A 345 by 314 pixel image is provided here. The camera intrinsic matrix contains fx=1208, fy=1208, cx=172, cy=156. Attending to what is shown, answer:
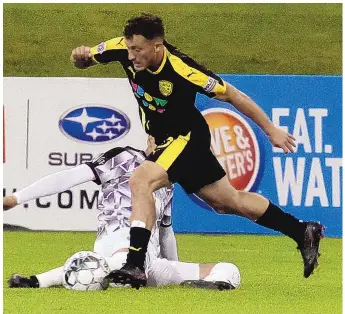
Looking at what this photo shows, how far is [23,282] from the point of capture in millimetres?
6523

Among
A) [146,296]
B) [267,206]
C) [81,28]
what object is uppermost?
[81,28]

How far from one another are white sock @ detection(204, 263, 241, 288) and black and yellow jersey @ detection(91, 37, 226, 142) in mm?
782

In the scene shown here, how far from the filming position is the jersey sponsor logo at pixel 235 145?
29.7ft

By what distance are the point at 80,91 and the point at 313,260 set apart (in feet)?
10.0

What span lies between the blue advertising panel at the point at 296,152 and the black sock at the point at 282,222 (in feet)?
7.20

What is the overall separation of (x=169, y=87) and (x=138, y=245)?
0.92m

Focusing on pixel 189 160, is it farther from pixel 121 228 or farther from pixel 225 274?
pixel 225 274

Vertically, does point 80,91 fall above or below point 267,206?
above

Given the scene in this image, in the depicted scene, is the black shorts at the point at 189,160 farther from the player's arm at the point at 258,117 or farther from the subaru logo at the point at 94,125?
the subaru logo at the point at 94,125

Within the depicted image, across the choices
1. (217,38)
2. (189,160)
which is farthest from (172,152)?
(217,38)

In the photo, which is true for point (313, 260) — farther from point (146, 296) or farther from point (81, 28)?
point (81, 28)

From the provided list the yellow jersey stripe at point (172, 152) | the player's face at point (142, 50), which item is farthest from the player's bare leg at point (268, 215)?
the player's face at point (142, 50)

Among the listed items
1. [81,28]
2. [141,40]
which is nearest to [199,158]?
[141,40]

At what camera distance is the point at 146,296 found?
6375 mm
